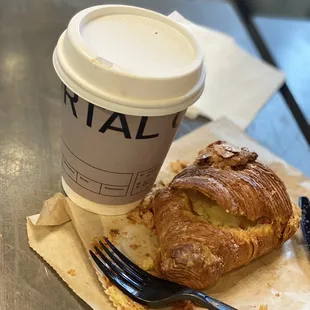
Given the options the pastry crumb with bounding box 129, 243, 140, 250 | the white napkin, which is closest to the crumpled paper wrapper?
the pastry crumb with bounding box 129, 243, 140, 250

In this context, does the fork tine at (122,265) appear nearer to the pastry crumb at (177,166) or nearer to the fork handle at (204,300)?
the fork handle at (204,300)

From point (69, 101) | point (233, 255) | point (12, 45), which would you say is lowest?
point (12, 45)

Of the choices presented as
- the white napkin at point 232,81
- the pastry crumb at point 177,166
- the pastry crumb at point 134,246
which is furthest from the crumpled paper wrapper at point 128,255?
the white napkin at point 232,81

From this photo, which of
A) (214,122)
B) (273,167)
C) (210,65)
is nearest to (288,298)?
(273,167)

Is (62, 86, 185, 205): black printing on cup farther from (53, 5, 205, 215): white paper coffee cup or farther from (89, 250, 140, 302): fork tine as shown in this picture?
(89, 250, 140, 302): fork tine

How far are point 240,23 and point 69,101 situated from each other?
0.92m

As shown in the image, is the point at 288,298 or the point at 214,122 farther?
the point at 214,122

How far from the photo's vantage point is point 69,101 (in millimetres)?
765

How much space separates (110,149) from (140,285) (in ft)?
0.65

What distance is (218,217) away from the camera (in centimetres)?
82

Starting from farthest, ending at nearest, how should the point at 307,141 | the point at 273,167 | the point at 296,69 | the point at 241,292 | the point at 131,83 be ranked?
the point at 296,69
the point at 307,141
the point at 273,167
the point at 241,292
the point at 131,83

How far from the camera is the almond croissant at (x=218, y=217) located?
76 cm

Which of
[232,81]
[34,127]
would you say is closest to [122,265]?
[34,127]

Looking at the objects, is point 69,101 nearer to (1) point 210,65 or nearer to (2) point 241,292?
(2) point 241,292
